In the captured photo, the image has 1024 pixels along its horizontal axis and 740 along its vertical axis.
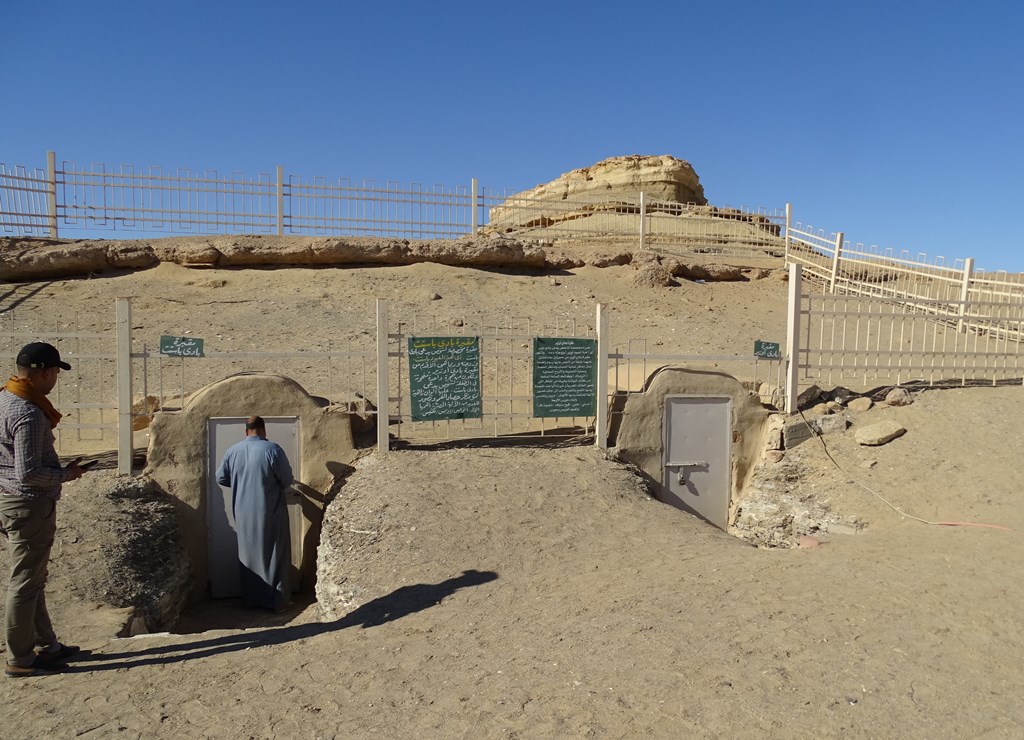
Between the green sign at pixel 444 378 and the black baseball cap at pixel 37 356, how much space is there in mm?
3656

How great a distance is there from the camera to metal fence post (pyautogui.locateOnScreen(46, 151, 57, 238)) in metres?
12.1

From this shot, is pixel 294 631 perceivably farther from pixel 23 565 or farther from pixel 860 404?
pixel 860 404

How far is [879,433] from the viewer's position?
7852 mm

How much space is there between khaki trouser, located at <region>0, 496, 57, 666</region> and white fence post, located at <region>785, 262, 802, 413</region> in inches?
294

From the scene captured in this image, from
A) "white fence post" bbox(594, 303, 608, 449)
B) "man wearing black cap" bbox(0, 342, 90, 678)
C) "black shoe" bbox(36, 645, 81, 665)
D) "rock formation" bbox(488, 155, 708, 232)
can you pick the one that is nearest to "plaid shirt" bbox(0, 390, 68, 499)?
"man wearing black cap" bbox(0, 342, 90, 678)

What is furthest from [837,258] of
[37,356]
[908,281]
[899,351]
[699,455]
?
[37,356]

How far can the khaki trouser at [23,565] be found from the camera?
3439 millimetres

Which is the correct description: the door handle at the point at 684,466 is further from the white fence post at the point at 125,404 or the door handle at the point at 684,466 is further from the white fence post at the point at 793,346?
the white fence post at the point at 125,404

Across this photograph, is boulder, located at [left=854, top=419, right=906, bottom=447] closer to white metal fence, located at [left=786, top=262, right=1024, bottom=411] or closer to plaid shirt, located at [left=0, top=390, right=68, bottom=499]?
white metal fence, located at [left=786, top=262, right=1024, bottom=411]

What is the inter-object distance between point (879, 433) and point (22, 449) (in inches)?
318

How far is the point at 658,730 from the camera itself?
9.37ft

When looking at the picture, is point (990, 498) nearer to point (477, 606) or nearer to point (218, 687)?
point (477, 606)

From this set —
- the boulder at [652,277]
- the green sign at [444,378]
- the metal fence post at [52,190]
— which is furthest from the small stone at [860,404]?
the metal fence post at [52,190]

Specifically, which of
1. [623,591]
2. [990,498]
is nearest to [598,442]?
[623,591]
